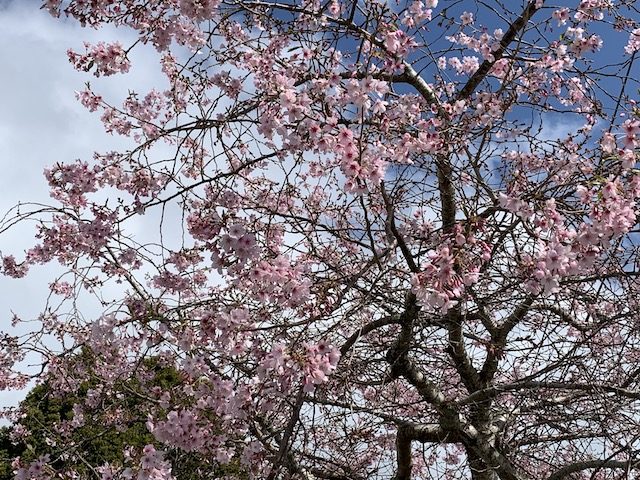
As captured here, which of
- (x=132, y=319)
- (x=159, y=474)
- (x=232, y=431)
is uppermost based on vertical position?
(x=132, y=319)

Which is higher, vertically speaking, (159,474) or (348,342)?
(348,342)

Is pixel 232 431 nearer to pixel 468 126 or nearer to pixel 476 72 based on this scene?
pixel 468 126

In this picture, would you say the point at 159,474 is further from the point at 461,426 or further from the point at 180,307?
the point at 461,426

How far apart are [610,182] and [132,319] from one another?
259 cm

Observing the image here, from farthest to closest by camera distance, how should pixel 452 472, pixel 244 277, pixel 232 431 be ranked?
pixel 452 472 < pixel 232 431 < pixel 244 277

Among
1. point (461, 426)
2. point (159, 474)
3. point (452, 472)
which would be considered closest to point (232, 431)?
point (159, 474)

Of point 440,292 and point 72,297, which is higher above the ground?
point 72,297

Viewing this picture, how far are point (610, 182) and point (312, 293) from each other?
1.57 meters

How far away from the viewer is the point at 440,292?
260 cm

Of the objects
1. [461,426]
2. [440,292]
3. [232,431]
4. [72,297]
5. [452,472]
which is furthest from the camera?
[452,472]

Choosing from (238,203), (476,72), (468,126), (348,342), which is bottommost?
(348,342)

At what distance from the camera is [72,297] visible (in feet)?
14.3

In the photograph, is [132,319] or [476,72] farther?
[476,72]

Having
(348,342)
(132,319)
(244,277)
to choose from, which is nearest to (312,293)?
(244,277)
